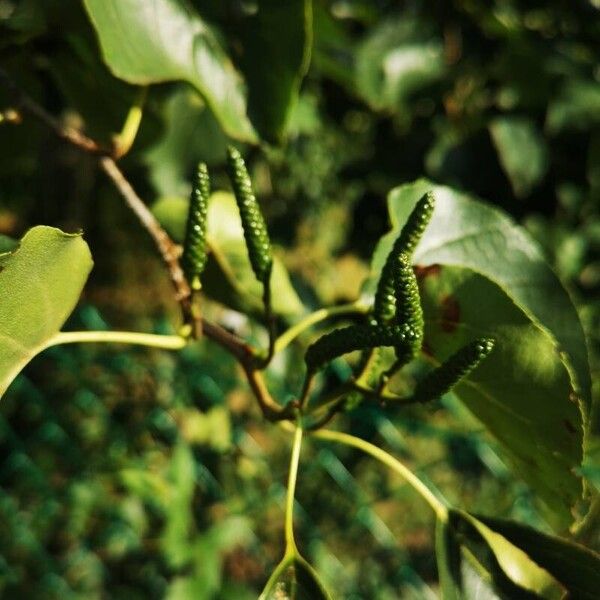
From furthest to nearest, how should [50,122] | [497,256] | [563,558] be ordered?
[50,122] → [497,256] → [563,558]

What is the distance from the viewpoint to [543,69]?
1.51m

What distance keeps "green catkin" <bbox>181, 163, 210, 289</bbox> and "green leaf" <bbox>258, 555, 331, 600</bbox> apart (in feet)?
0.74

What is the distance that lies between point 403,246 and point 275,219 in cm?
181

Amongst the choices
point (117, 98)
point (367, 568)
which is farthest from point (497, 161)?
point (367, 568)

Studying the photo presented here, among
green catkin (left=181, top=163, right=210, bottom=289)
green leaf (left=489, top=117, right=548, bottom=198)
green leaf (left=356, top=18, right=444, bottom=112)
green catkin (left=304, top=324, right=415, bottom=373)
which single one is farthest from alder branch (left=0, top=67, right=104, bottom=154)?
green leaf (left=489, top=117, right=548, bottom=198)

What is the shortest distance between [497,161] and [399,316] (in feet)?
3.69

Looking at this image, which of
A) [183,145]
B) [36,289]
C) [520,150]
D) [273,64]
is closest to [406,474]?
[36,289]

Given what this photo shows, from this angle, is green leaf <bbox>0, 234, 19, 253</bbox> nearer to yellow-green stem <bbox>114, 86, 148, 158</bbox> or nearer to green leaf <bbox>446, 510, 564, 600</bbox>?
yellow-green stem <bbox>114, 86, 148, 158</bbox>

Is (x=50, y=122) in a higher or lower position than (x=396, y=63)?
higher

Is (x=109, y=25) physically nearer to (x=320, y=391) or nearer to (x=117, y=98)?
(x=117, y=98)

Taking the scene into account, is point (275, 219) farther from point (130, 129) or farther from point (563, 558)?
point (563, 558)

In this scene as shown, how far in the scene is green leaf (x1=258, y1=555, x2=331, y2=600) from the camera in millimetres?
606

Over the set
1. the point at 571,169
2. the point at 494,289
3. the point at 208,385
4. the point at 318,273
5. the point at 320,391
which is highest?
the point at 494,289

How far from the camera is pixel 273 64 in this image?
875 millimetres
